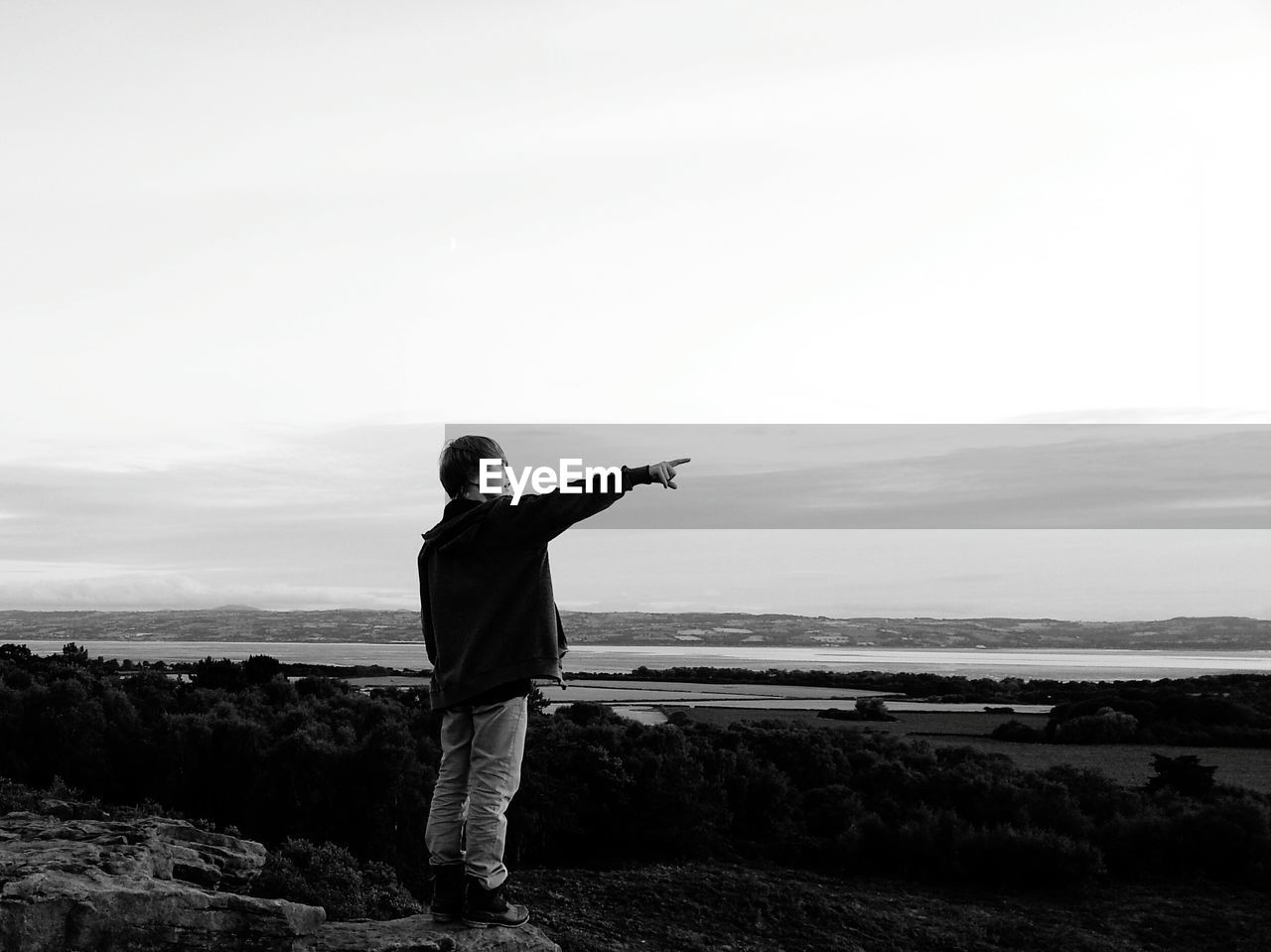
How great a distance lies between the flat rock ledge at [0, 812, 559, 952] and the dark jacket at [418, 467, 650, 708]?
1.09 meters

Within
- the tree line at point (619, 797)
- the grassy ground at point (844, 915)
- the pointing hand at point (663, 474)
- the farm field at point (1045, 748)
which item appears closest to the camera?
the pointing hand at point (663, 474)

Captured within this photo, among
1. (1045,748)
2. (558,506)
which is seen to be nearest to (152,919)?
(558,506)

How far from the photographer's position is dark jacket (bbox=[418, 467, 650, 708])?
4.22m

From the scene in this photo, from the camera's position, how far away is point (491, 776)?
4.32 metres

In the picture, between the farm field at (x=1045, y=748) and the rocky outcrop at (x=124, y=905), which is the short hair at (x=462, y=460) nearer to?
the rocky outcrop at (x=124, y=905)

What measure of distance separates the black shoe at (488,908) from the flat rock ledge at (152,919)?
0.09m

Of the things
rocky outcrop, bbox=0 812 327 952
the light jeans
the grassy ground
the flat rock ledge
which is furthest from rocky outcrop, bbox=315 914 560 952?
the grassy ground

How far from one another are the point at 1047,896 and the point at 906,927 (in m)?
3.25

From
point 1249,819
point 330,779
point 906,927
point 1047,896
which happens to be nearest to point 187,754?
point 330,779

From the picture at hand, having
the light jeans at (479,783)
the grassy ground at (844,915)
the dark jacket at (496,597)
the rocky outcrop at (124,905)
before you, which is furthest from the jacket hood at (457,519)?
the grassy ground at (844,915)

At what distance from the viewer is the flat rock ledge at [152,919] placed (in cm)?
443

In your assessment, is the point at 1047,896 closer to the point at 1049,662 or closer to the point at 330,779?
the point at 330,779

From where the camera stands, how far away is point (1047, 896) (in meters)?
13.2

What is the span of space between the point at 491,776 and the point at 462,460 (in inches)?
52.0
